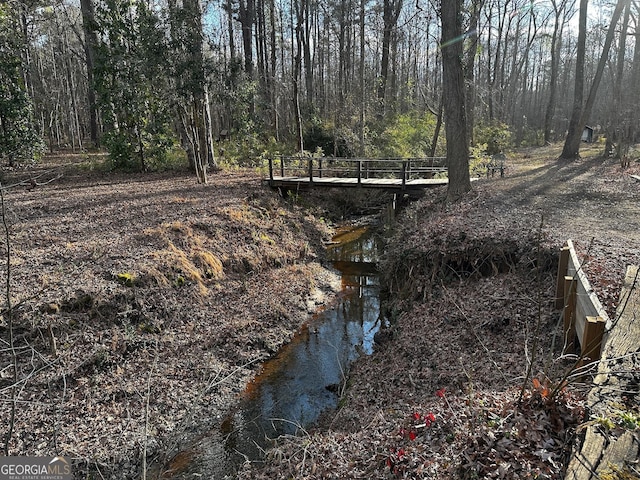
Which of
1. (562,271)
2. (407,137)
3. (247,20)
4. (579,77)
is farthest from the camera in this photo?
(247,20)

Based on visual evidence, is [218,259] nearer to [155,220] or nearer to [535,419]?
[155,220]

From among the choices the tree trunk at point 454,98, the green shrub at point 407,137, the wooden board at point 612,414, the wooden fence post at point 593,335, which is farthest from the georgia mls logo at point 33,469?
the green shrub at point 407,137

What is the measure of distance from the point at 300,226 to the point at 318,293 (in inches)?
157

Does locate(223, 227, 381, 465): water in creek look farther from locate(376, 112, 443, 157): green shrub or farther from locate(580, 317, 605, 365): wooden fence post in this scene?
locate(376, 112, 443, 157): green shrub

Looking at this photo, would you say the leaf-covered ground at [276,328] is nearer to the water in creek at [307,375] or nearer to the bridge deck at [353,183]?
the water in creek at [307,375]

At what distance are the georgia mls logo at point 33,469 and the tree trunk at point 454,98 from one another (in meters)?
10.6

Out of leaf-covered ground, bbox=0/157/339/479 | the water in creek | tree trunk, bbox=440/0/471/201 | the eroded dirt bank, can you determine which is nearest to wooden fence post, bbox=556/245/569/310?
the water in creek

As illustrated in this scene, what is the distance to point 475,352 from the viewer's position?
5.91 m

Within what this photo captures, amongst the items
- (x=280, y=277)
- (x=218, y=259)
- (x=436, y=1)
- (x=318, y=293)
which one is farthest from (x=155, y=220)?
(x=436, y=1)

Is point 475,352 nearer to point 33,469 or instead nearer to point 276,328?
point 276,328

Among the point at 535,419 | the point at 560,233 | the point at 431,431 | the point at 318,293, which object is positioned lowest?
the point at 318,293

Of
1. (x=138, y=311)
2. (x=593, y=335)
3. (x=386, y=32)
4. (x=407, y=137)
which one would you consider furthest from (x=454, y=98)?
(x=386, y=32)

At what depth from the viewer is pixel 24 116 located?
15.4 metres

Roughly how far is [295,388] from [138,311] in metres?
3.24
